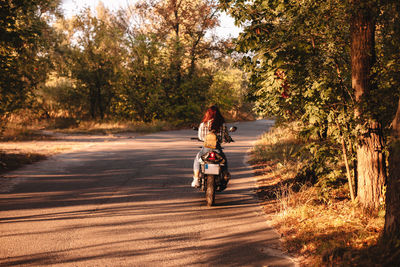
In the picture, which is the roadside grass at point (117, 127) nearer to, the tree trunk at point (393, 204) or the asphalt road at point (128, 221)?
the asphalt road at point (128, 221)

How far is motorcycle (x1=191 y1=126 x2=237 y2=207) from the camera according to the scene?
7066 mm

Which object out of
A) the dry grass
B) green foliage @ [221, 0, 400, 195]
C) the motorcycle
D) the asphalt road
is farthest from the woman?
the dry grass

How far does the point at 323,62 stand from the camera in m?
6.30

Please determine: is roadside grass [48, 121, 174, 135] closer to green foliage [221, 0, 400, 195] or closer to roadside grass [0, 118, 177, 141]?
roadside grass [0, 118, 177, 141]

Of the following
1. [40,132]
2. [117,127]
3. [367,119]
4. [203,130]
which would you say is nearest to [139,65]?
[117,127]

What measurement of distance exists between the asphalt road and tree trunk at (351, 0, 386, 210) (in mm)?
1791

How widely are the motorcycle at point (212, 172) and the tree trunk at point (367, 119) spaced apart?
2528 millimetres

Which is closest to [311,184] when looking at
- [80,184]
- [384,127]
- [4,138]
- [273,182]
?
[273,182]

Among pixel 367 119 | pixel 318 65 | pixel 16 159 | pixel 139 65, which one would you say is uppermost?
pixel 139 65

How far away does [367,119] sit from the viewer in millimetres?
5785

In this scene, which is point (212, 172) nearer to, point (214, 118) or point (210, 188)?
A: point (210, 188)

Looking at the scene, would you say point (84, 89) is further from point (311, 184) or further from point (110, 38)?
point (311, 184)

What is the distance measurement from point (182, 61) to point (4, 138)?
1700cm

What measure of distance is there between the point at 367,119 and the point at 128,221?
413 centimetres
